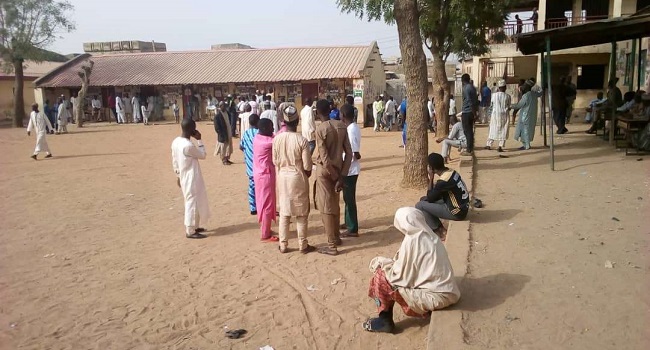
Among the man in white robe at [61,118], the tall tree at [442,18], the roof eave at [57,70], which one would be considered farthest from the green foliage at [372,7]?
the roof eave at [57,70]

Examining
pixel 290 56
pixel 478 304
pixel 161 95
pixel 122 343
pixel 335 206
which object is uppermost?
pixel 290 56

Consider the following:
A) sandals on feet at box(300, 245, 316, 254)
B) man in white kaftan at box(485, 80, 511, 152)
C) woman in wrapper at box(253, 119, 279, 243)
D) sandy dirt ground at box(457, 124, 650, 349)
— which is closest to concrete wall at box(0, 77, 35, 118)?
man in white kaftan at box(485, 80, 511, 152)

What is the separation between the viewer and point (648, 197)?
20.4ft

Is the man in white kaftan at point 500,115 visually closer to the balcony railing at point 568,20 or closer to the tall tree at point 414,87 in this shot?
the tall tree at point 414,87

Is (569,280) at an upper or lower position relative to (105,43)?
lower

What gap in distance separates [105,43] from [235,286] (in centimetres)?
3828

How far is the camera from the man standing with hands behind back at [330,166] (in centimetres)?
551

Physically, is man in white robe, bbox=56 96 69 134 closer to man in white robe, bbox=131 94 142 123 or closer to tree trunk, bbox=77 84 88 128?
tree trunk, bbox=77 84 88 128

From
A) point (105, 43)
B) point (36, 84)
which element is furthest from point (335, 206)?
point (105, 43)

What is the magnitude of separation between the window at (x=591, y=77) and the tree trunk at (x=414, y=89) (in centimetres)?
1624

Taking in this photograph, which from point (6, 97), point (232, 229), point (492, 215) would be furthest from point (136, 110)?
point (492, 215)

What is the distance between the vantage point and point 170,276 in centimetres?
518

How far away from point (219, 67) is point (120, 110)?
6.09m

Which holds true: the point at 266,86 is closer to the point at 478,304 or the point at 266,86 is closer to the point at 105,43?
the point at 105,43
